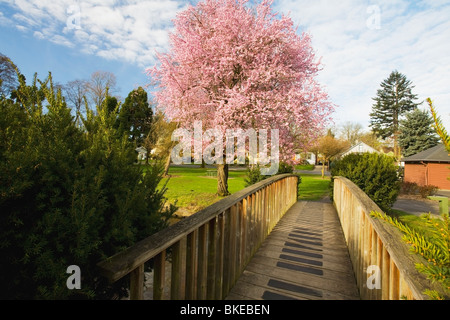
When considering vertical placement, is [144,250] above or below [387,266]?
above

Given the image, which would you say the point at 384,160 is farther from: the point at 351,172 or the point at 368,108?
the point at 368,108

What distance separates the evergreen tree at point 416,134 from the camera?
27.7 metres

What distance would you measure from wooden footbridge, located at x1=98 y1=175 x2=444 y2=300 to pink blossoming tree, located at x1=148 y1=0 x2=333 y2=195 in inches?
162

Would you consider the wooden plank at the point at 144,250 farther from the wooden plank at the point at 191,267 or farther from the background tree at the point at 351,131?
the background tree at the point at 351,131

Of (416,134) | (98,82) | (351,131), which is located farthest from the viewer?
(351,131)

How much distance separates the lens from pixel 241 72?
8.42 metres

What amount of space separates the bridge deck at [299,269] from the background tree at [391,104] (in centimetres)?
5269

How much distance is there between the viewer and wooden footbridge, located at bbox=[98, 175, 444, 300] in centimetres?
125

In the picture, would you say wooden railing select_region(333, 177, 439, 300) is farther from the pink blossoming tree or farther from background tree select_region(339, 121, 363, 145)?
background tree select_region(339, 121, 363, 145)

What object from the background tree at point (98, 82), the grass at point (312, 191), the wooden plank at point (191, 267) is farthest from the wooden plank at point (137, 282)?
the background tree at point (98, 82)

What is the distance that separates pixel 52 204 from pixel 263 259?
311 centimetres

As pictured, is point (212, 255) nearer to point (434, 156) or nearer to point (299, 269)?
point (299, 269)

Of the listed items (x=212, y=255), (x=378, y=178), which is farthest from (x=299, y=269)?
(x=378, y=178)
